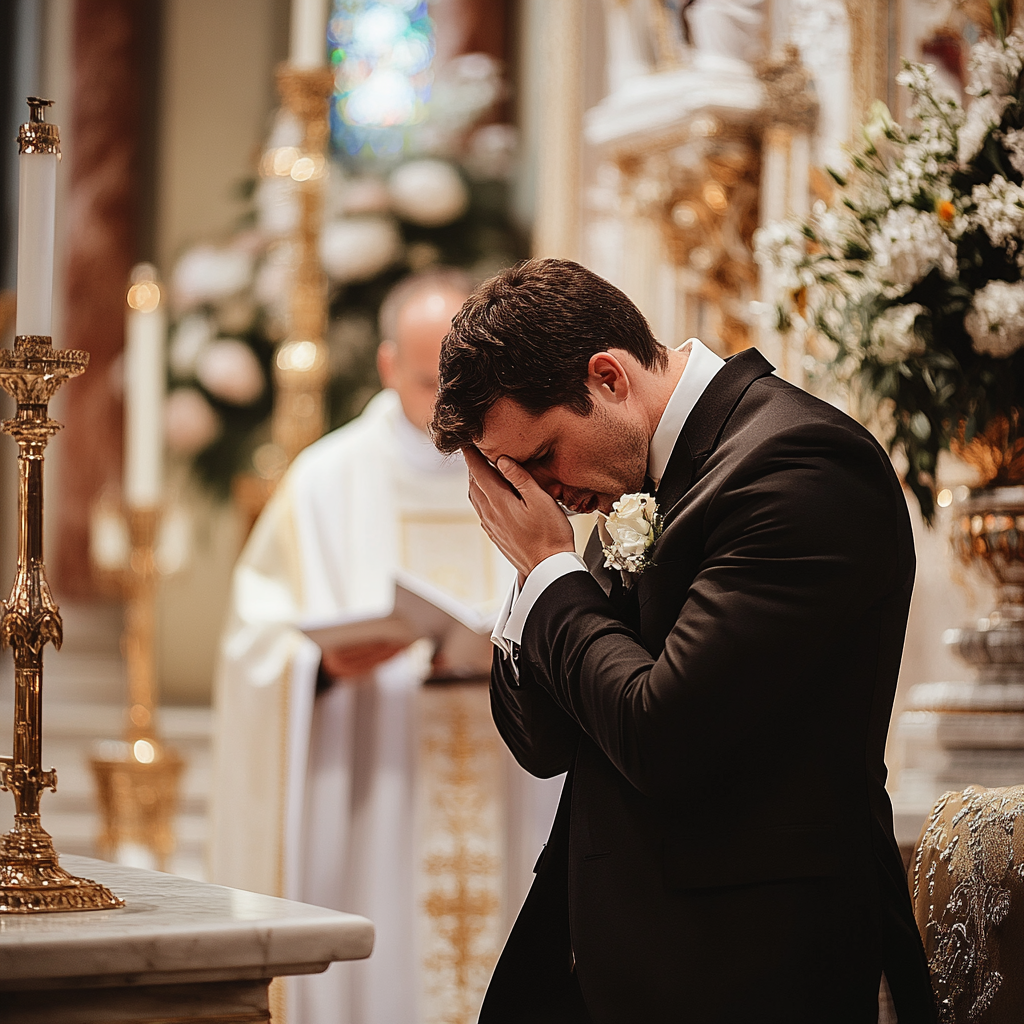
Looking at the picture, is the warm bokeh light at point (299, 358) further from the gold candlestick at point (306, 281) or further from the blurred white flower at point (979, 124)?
the blurred white flower at point (979, 124)

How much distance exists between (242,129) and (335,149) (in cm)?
49

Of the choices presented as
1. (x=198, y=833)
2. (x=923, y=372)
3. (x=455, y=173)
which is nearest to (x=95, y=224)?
(x=455, y=173)

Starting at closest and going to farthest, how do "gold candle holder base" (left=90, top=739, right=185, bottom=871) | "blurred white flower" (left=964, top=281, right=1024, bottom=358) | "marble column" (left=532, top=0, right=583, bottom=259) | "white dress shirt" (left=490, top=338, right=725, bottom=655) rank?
1. "white dress shirt" (left=490, top=338, right=725, bottom=655)
2. "blurred white flower" (left=964, top=281, right=1024, bottom=358)
3. "gold candle holder base" (left=90, top=739, right=185, bottom=871)
4. "marble column" (left=532, top=0, right=583, bottom=259)

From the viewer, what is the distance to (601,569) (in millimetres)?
2221

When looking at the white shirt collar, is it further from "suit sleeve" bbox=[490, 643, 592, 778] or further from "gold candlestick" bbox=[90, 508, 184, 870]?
"gold candlestick" bbox=[90, 508, 184, 870]

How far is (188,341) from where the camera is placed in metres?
7.45

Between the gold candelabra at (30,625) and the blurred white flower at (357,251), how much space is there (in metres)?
5.44

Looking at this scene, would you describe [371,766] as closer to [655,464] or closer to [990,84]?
[990,84]

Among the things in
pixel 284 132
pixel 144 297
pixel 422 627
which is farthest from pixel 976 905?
pixel 284 132

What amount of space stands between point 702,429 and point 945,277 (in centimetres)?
129

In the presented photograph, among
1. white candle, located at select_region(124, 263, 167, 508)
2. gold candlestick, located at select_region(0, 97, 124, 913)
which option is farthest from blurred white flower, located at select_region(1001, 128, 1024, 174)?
white candle, located at select_region(124, 263, 167, 508)

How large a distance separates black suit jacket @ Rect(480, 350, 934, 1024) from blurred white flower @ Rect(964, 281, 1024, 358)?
1195 millimetres

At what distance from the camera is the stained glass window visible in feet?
26.5

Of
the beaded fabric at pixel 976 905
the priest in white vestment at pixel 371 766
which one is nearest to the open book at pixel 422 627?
the priest in white vestment at pixel 371 766
